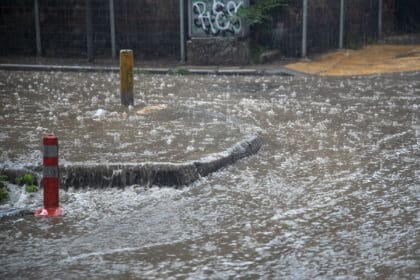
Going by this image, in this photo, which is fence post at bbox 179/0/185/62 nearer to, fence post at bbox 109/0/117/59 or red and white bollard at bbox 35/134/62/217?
A: fence post at bbox 109/0/117/59

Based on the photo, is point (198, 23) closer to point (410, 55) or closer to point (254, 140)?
point (410, 55)

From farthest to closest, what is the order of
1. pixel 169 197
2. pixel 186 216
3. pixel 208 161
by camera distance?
pixel 208 161, pixel 169 197, pixel 186 216

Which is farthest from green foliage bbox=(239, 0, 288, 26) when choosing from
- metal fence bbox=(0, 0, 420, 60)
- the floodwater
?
the floodwater

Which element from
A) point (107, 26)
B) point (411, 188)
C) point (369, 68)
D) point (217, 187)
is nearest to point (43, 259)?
point (217, 187)

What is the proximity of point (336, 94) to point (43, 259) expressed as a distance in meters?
8.83

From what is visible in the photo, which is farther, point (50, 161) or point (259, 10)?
point (259, 10)

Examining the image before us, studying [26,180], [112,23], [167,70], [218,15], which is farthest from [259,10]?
[26,180]

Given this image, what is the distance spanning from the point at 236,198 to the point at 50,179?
178 centimetres

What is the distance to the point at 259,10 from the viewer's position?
18.5 m

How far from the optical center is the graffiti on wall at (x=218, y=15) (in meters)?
18.5

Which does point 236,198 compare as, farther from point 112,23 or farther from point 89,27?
point 112,23

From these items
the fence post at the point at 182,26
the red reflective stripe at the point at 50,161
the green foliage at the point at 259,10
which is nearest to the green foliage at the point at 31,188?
the red reflective stripe at the point at 50,161

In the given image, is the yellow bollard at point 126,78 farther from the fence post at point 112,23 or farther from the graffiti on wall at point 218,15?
the fence post at point 112,23

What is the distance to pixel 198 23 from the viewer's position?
1867 cm
